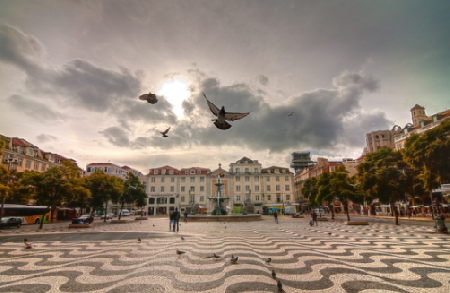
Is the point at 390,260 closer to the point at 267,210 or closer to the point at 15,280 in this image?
the point at 15,280

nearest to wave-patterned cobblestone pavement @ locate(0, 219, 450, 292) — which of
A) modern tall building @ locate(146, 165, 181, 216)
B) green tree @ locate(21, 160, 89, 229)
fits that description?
green tree @ locate(21, 160, 89, 229)

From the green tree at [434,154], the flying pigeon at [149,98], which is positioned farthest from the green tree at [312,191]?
the flying pigeon at [149,98]

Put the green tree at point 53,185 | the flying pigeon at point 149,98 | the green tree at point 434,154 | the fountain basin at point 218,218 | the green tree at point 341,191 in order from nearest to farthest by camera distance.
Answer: the flying pigeon at point 149,98
the green tree at point 434,154
the green tree at point 53,185
the fountain basin at point 218,218
the green tree at point 341,191

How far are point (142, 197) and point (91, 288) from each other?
36.9m

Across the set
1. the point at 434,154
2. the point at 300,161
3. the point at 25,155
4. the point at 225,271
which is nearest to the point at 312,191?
the point at 434,154

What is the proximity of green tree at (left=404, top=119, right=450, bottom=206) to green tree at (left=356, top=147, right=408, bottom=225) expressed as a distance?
5001mm

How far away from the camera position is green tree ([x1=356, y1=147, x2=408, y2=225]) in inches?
872

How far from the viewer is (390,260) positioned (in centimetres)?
722

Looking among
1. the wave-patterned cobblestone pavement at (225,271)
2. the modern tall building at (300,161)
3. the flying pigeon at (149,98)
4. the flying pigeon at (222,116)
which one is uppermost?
the modern tall building at (300,161)

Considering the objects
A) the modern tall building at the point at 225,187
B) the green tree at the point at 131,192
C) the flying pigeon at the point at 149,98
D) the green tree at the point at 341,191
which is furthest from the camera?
the modern tall building at the point at 225,187

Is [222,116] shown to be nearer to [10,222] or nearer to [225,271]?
[225,271]

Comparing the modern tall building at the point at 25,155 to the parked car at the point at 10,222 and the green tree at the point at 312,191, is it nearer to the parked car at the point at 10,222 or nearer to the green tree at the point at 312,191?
the parked car at the point at 10,222

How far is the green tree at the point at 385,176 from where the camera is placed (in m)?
22.1

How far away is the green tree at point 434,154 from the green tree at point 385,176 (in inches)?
197
